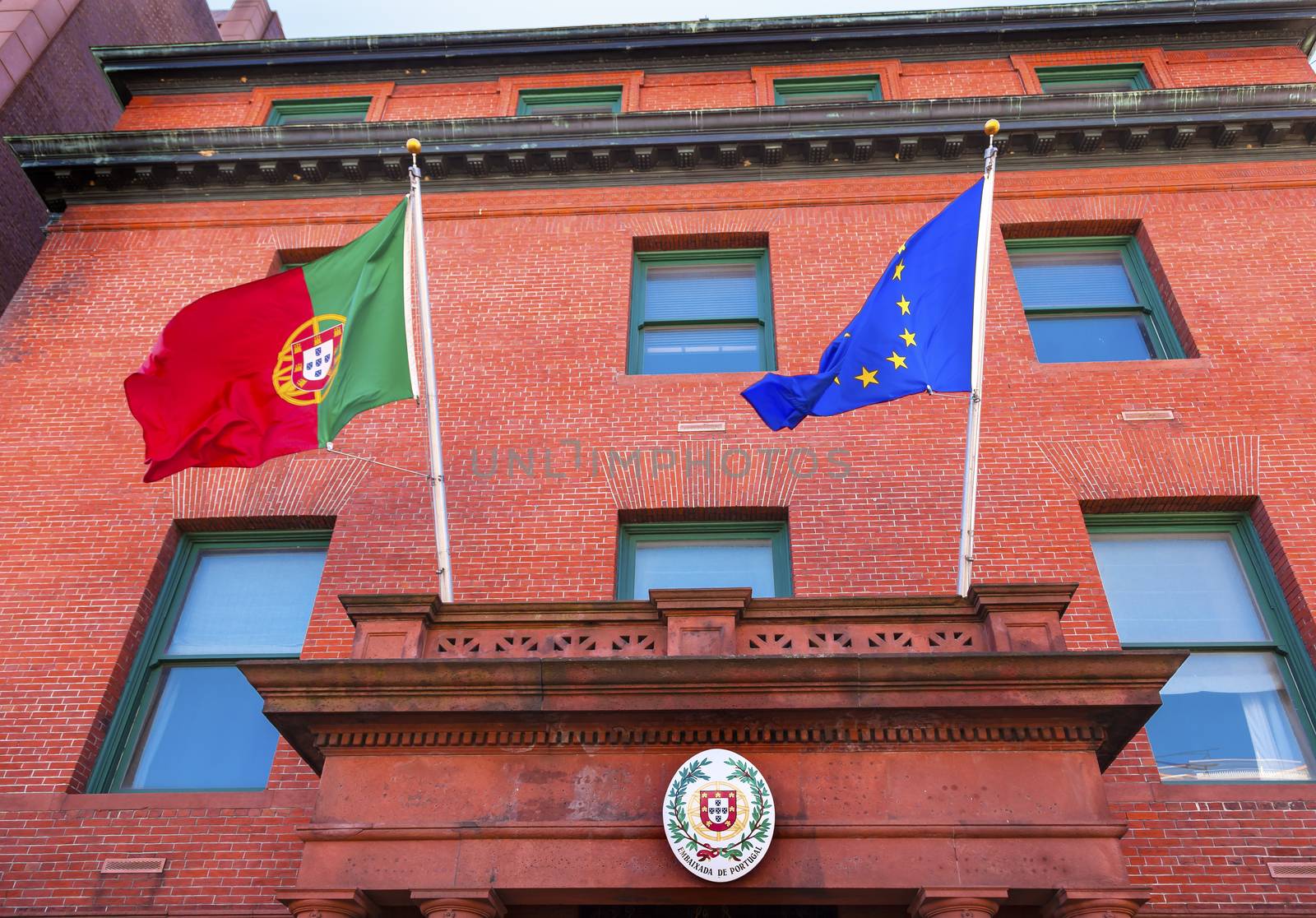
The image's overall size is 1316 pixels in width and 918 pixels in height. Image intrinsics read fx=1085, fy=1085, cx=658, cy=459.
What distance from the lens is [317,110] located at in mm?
17219

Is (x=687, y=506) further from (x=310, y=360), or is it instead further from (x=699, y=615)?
(x=310, y=360)

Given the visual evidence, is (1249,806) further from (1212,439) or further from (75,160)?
(75,160)

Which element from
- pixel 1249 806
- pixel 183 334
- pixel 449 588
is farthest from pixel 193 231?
pixel 1249 806

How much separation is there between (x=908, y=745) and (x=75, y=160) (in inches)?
542

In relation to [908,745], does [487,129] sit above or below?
above

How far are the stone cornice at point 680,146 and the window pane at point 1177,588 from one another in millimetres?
5892

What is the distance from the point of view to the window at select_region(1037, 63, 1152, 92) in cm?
1631

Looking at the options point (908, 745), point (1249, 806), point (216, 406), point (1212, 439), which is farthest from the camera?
point (1212, 439)

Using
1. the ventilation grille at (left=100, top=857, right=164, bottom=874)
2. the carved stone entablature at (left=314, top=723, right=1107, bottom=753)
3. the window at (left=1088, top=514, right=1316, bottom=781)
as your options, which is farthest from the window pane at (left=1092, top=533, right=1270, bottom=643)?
the ventilation grille at (left=100, top=857, right=164, bottom=874)

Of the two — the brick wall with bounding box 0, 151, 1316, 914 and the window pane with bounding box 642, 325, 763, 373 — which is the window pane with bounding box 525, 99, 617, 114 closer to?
the brick wall with bounding box 0, 151, 1316, 914

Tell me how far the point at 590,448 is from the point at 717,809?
526 centimetres

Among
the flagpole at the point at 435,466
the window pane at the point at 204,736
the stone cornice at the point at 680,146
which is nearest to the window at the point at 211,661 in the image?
the window pane at the point at 204,736

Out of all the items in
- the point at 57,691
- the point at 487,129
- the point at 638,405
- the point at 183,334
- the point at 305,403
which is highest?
the point at 487,129

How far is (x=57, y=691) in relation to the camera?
419 inches
